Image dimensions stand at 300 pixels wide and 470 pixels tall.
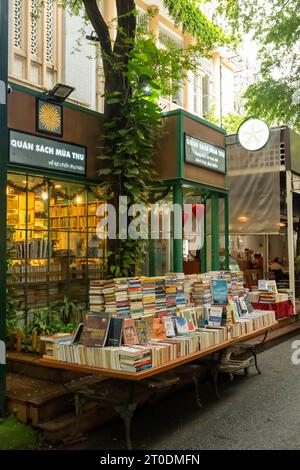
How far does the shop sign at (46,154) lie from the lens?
6000mm

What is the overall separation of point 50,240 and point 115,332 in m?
3.16

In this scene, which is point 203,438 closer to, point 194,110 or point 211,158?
point 211,158

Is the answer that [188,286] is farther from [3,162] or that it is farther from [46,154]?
[3,162]

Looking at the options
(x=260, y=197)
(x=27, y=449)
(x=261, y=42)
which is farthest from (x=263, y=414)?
(x=261, y=42)

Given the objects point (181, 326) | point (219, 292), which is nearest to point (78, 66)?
point (219, 292)

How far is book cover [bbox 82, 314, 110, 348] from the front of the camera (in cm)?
454

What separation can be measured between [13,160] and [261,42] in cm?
1108

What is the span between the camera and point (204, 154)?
8219mm

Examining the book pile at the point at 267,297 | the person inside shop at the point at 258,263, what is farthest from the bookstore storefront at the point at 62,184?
the person inside shop at the point at 258,263

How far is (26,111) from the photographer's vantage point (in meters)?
6.16

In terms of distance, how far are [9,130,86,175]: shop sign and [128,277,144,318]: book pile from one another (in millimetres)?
2285

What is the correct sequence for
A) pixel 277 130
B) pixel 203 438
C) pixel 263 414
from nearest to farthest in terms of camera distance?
pixel 203 438
pixel 263 414
pixel 277 130

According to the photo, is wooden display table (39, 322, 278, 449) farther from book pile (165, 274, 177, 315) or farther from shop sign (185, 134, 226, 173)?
shop sign (185, 134, 226, 173)
